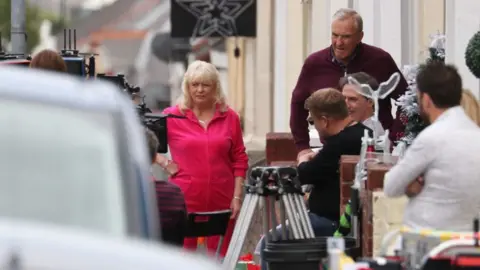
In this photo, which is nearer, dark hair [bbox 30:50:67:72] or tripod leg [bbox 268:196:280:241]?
tripod leg [bbox 268:196:280:241]

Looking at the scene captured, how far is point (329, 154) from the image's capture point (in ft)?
38.9

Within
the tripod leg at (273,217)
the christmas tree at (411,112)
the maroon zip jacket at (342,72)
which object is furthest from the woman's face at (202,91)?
the tripod leg at (273,217)

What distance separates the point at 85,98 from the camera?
696 centimetres

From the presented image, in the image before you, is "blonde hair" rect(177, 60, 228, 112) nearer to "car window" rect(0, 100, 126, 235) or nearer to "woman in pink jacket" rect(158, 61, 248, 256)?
"woman in pink jacket" rect(158, 61, 248, 256)

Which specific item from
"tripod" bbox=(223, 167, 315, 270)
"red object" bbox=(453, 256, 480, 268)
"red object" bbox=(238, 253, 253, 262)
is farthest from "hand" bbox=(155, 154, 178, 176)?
"red object" bbox=(453, 256, 480, 268)

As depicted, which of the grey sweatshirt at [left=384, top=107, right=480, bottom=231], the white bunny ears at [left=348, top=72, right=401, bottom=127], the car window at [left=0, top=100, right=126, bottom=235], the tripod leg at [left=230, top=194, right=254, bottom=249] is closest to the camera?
the car window at [left=0, top=100, right=126, bottom=235]

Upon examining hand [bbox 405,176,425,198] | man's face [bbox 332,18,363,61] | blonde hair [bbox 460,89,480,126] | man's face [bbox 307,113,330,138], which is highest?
man's face [bbox 332,18,363,61]

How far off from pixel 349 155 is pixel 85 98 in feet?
16.3

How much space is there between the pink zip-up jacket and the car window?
657 cm

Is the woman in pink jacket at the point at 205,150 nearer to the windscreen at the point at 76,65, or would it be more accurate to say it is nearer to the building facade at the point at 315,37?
the windscreen at the point at 76,65

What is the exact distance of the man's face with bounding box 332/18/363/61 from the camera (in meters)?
13.6

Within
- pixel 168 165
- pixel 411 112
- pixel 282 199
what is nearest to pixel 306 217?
pixel 282 199

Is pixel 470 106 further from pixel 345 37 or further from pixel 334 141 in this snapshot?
pixel 345 37

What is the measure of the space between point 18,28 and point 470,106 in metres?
13.1
